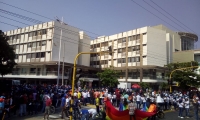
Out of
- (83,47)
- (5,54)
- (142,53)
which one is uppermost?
(83,47)

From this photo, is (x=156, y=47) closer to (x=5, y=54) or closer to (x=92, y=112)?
(x=5, y=54)

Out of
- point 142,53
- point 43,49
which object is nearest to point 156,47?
point 142,53

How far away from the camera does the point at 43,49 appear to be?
147ft

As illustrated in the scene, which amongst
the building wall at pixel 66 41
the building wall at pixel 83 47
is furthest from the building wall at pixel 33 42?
the building wall at pixel 83 47

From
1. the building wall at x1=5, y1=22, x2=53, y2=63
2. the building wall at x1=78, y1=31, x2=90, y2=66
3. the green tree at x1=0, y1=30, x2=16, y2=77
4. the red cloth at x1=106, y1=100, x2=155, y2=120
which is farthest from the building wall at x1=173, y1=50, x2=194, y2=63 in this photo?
the green tree at x1=0, y1=30, x2=16, y2=77

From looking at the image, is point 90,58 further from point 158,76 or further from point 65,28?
point 158,76

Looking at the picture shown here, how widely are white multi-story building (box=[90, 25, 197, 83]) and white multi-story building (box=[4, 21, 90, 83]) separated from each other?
10531mm

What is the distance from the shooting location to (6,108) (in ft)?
44.0

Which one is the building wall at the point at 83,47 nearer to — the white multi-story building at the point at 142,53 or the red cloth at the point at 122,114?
the white multi-story building at the point at 142,53

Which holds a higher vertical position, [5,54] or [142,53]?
[142,53]

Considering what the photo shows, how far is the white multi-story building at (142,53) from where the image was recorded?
4428 cm

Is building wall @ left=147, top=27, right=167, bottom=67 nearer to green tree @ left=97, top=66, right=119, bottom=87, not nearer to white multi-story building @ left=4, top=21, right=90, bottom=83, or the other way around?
green tree @ left=97, top=66, right=119, bottom=87

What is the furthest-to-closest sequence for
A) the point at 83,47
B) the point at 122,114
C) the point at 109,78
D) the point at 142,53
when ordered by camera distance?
the point at 83,47
the point at 142,53
the point at 109,78
the point at 122,114

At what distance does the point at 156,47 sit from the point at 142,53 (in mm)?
4029
